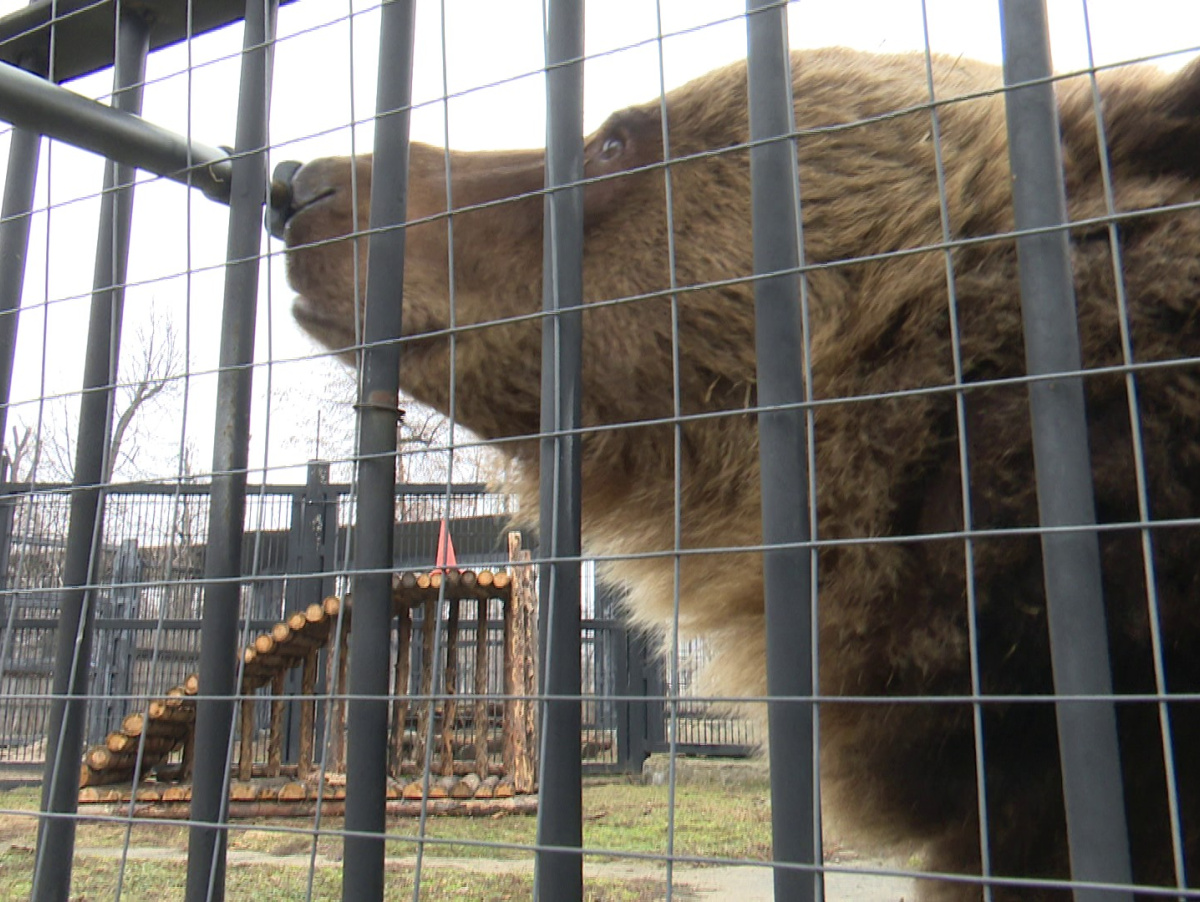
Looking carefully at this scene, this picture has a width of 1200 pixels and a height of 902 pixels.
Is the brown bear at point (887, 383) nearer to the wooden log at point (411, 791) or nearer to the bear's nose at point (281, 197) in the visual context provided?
the bear's nose at point (281, 197)

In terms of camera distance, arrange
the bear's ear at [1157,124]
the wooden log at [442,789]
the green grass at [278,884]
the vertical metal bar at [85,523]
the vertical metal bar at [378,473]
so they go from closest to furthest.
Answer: the vertical metal bar at [378,473] → the bear's ear at [1157,124] → the vertical metal bar at [85,523] → the green grass at [278,884] → the wooden log at [442,789]

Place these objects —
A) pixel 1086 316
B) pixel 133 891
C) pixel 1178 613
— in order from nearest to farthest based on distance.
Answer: pixel 1178 613 → pixel 1086 316 → pixel 133 891

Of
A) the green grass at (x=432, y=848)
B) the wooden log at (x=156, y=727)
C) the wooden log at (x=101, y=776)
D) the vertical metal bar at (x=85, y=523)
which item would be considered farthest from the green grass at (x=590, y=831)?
the vertical metal bar at (x=85, y=523)

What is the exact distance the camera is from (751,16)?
1529 mm

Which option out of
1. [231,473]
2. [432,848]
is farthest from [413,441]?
[231,473]

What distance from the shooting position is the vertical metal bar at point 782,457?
4.54 ft

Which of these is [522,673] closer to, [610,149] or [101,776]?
[101,776]

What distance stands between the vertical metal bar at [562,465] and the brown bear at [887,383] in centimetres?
9

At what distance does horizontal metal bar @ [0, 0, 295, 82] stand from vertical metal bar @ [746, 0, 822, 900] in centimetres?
172

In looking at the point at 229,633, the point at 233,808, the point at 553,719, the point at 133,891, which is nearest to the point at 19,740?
the point at 233,808

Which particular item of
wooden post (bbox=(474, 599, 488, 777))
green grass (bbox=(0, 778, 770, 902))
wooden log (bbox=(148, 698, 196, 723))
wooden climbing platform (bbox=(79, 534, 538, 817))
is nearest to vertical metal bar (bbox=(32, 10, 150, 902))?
green grass (bbox=(0, 778, 770, 902))

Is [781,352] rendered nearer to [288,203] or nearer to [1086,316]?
[1086,316]

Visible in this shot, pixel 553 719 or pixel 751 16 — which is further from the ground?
pixel 751 16

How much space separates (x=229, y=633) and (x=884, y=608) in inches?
53.5
